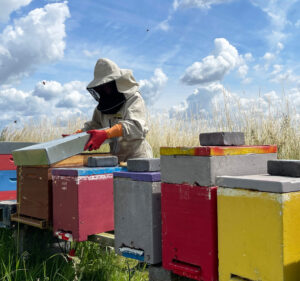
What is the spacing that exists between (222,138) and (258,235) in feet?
1.57

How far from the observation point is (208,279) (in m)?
1.51

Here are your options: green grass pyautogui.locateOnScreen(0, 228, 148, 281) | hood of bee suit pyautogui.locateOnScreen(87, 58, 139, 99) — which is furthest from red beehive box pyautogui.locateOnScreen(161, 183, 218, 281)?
hood of bee suit pyautogui.locateOnScreen(87, 58, 139, 99)

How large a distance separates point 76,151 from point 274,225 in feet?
5.26

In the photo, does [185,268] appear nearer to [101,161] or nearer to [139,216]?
[139,216]

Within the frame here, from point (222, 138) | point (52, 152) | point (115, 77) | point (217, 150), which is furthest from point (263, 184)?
point (115, 77)

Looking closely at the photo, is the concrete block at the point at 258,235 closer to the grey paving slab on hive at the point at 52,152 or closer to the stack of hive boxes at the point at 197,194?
the stack of hive boxes at the point at 197,194

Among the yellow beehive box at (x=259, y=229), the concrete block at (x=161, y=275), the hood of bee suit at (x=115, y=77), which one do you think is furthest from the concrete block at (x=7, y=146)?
the yellow beehive box at (x=259, y=229)

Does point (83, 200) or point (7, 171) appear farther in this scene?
point (7, 171)

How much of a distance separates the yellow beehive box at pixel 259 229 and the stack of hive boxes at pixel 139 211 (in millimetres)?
407

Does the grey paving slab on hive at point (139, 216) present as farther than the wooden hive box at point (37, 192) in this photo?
No

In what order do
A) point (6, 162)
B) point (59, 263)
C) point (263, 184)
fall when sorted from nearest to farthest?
point (263, 184), point (59, 263), point (6, 162)

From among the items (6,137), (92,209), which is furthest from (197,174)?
(6,137)

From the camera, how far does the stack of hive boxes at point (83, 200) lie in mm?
2191

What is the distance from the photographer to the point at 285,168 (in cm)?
149
